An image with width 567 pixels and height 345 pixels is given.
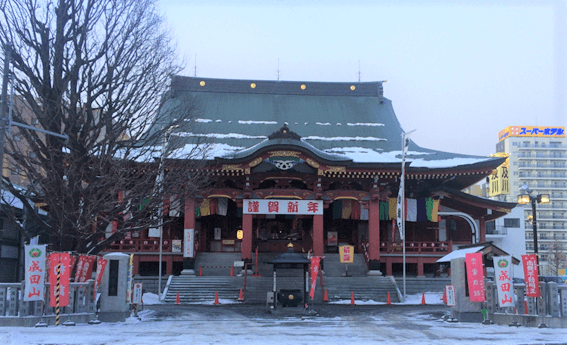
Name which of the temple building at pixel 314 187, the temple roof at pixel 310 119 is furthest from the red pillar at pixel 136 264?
the temple roof at pixel 310 119

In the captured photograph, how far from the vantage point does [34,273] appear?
16141mm

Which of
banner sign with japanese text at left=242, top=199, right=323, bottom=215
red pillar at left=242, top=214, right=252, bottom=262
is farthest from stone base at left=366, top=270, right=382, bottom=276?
red pillar at left=242, top=214, right=252, bottom=262

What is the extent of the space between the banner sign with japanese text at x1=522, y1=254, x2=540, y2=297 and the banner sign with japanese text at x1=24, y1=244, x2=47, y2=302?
47.6 ft

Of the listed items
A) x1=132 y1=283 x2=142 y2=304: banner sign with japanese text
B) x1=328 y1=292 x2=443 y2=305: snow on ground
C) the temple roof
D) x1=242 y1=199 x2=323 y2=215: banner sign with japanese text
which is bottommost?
x1=328 y1=292 x2=443 y2=305: snow on ground

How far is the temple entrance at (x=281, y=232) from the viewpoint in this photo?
121ft

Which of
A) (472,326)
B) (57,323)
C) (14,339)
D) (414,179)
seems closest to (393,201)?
(414,179)

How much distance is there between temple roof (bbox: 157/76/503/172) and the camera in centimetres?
3428

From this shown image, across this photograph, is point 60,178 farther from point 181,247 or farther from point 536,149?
point 536,149

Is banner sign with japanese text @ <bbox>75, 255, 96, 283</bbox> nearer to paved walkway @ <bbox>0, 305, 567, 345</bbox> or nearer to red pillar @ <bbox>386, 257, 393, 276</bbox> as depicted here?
paved walkway @ <bbox>0, 305, 567, 345</bbox>

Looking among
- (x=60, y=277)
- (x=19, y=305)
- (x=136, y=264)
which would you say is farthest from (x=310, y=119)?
(x=19, y=305)

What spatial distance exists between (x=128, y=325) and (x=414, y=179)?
21.2 metres

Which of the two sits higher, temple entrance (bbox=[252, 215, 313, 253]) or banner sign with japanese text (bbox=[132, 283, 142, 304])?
temple entrance (bbox=[252, 215, 313, 253])

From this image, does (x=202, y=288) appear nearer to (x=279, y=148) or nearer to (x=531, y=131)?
(x=279, y=148)

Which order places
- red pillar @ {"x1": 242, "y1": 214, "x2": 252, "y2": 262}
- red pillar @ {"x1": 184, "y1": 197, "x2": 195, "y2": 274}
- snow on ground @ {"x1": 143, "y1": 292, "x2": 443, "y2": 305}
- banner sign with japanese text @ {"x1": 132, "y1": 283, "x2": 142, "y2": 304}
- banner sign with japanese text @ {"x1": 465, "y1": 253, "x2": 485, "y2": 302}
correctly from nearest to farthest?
banner sign with japanese text @ {"x1": 465, "y1": 253, "x2": 485, "y2": 302}, banner sign with japanese text @ {"x1": 132, "y1": 283, "x2": 142, "y2": 304}, snow on ground @ {"x1": 143, "y1": 292, "x2": 443, "y2": 305}, red pillar @ {"x1": 184, "y1": 197, "x2": 195, "y2": 274}, red pillar @ {"x1": 242, "y1": 214, "x2": 252, "y2": 262}
